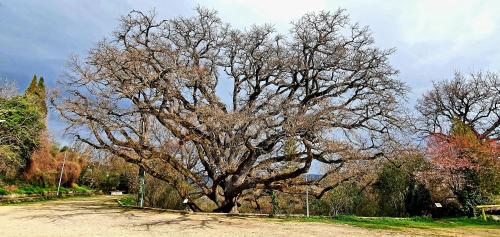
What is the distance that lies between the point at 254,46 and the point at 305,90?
3138 millimetres

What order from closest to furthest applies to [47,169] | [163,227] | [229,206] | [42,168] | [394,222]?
[163,227]
[394,222]
[229,206]
[42,168]
[47,169]

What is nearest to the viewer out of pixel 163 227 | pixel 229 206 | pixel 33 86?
pixel 163 227

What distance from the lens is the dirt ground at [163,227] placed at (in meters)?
10.8

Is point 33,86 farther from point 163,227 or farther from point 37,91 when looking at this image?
point 163,227

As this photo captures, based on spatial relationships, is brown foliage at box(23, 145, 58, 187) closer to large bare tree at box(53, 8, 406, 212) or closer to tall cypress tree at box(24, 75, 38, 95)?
tall cypress tree at box(24, 75, 38, 95)

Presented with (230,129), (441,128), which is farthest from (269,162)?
(441,128)

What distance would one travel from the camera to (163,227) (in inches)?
471

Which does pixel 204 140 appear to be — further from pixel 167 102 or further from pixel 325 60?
pixel 325 60

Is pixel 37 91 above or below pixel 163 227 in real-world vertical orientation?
above

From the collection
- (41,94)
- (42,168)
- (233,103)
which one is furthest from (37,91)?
(233,103)

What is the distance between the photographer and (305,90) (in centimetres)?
1719

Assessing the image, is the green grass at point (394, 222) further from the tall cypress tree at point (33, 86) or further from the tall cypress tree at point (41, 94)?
the tall cypress tree at point (33, 86)

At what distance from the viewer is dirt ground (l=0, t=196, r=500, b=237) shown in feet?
35.3

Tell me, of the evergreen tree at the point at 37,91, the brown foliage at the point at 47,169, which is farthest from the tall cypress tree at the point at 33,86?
the brown foliage at the point at 47,169
